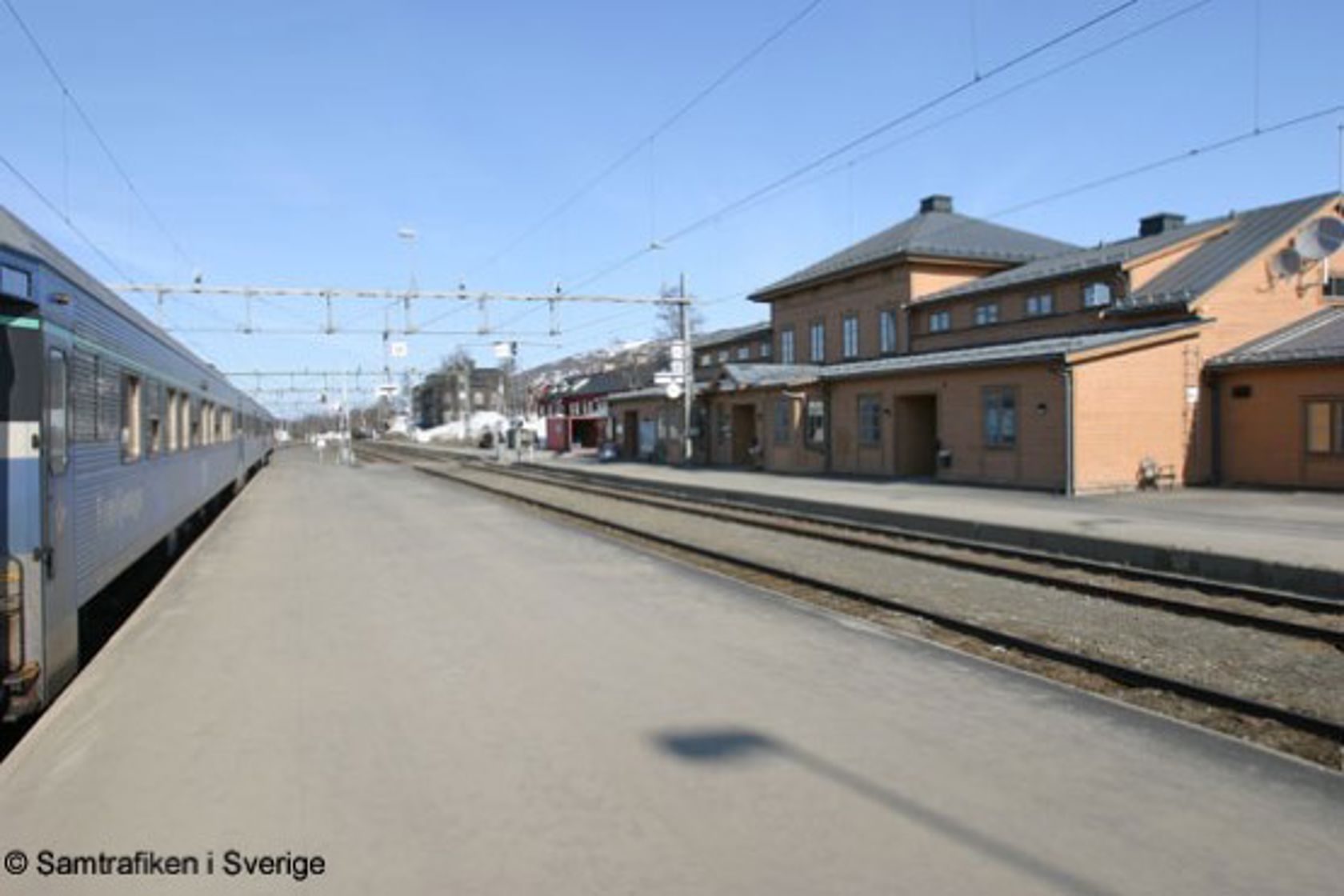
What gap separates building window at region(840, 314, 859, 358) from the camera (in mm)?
41031

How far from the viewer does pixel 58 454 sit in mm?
6316

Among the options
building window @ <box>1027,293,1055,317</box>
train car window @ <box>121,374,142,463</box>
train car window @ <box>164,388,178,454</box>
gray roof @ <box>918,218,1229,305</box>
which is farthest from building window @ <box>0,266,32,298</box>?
building window @ <box>1027,293,1055,317</box>

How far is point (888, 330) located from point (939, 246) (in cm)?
366

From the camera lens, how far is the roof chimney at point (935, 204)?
45.3 m

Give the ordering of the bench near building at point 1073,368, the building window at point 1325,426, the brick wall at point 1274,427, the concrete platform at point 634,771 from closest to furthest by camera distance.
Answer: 1. the concrete platform at point 634,771
2. the building window at point 1325,426
3. the brick wall at point 1274,427
4. the bench near building at point 1073,368

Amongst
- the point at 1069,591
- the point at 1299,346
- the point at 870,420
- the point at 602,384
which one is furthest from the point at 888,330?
the point at 602,384

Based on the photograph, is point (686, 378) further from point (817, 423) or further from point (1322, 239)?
point (1322, 239)

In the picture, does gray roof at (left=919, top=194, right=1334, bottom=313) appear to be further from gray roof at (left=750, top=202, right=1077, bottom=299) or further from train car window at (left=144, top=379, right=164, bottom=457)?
train car window at (left=144, top=379, right=164, bottom=457)

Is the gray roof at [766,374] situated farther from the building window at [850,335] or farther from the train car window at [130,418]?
the train car window at [130,418]

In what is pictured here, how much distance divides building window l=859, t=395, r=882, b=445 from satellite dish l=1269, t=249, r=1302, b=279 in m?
11.0

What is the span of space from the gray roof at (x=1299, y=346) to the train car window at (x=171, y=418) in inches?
925

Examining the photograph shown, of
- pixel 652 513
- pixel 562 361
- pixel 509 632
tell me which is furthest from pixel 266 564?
pixel 562 361

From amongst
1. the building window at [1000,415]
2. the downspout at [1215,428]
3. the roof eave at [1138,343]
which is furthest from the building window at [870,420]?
the downspout at [1215,428]

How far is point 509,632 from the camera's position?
9148mm
